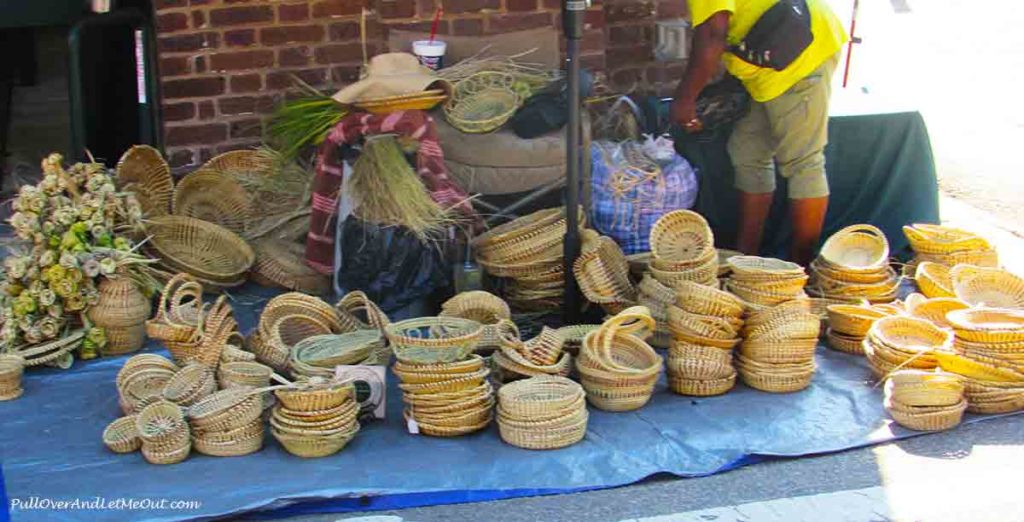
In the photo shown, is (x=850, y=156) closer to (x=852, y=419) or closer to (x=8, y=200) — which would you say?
(x=852, y=419)

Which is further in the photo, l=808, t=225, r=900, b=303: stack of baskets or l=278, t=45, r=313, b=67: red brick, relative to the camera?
l=278, t=45, r=313, b=67: red brick

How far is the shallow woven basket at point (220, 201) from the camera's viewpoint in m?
5.96

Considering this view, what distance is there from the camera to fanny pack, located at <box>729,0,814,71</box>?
17.9 ft

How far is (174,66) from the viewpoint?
6.23m

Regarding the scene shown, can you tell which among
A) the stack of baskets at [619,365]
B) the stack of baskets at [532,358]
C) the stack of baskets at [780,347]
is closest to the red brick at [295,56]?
the stack of baskets at [532,358]

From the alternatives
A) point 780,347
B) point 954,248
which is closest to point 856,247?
point 954,248

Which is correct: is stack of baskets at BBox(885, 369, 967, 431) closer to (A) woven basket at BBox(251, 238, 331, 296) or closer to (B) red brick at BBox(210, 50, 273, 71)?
(A) woven basket at BBox(251, 238, 331, 296)

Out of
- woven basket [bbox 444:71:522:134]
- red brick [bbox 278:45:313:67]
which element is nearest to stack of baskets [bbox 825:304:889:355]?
woven basket [bbox 444:71:522:134]

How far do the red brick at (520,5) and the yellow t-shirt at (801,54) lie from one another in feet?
3.76

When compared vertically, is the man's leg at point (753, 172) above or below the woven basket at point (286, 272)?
above

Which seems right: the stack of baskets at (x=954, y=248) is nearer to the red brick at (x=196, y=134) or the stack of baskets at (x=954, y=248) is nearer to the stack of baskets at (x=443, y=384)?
the stack of baskets at (x=443, y=384)

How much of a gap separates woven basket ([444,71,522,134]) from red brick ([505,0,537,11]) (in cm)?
66

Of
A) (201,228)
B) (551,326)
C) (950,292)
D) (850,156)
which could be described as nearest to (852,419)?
(950,292)

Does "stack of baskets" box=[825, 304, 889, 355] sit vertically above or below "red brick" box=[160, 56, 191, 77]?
below
